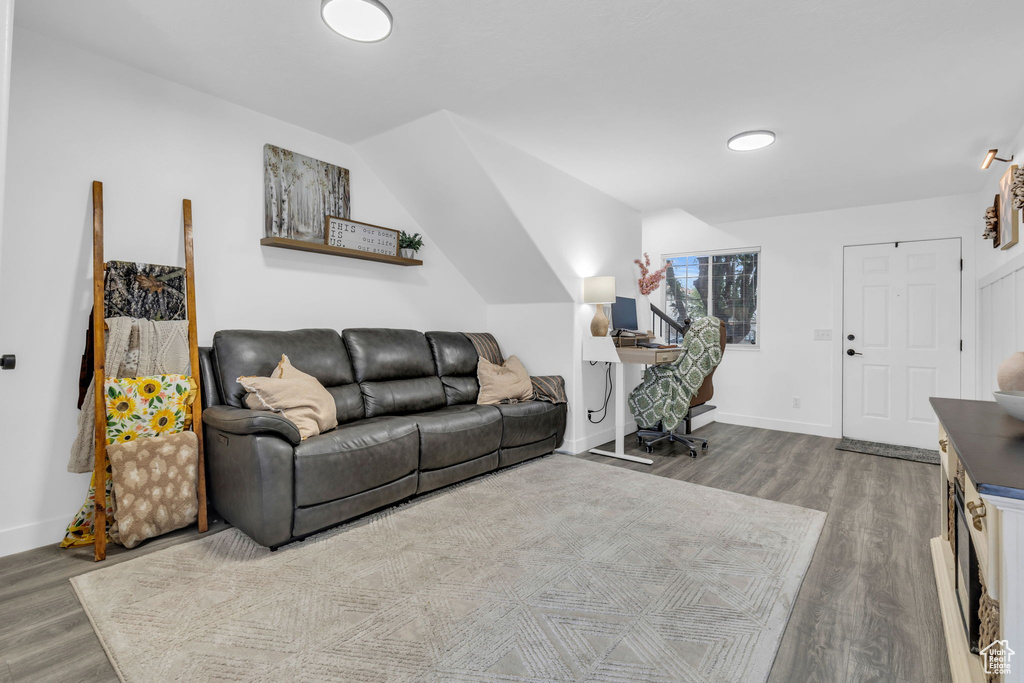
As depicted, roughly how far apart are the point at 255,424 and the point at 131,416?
2.31 ft

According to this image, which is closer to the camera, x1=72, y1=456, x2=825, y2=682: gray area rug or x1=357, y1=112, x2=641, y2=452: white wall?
x1=72, y1=456, x2=825, y2=682: gray area rug

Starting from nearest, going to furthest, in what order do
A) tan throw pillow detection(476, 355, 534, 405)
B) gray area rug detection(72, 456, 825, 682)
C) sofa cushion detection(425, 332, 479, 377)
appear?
gray area rug detection(72, 456, 825, 682), tan throw pillow detection(476, 355, 534, 405), sofa cushion detection(425, 332, 479, 377)

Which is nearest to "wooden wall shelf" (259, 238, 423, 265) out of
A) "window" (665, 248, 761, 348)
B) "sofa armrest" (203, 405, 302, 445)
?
"sofa armrest" (203, 405, 302, 445)

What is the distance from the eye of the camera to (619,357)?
12.9ft

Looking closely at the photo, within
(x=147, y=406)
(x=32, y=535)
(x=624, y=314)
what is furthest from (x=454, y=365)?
(x=32, y=535)

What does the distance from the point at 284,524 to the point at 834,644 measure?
218cm

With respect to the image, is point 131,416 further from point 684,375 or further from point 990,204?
point 990,204

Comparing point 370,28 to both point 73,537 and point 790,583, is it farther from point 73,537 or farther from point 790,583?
point 790,583

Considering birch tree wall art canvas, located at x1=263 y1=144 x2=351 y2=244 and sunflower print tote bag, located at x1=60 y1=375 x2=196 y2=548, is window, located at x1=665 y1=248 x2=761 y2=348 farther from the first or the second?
sunflower print tote bag, located at x1=60 y1=375 x2=196 y2=548

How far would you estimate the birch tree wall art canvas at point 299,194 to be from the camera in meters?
3.06

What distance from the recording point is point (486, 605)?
1.78 meters

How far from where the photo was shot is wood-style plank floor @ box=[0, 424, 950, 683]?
1.48 metres

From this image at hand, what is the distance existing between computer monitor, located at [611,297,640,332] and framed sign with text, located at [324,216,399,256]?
6.58ft

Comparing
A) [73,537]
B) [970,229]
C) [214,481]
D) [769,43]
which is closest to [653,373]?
[769,43]
